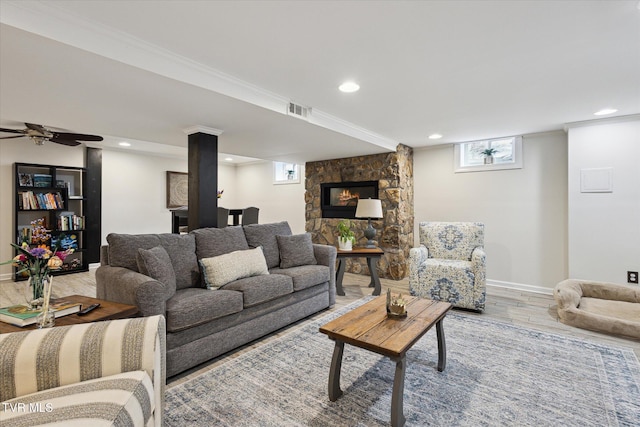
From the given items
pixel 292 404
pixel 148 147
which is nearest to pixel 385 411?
pixel 292 404

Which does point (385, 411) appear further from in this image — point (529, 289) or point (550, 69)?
point (529, 289)

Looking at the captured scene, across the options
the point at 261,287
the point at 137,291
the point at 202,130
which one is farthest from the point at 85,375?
the point at 202,130

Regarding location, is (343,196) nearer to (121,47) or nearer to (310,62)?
(310,62)

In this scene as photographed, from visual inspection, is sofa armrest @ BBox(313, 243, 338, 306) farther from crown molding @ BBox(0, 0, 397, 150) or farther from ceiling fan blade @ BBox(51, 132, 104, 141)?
ceiling fan blade @ BBox(51, 132, 104, 141)

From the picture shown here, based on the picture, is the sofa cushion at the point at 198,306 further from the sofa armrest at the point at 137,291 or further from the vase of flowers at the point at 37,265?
the vase of flowers at the point at 37,265

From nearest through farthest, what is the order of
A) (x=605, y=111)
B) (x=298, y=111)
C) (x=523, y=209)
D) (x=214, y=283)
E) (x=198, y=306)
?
1. (x=198, y=306)
2. (x=214, y=283)
3. (x=298, y=111)
4. (x=605, y=111)
5. (x=523, y=209)

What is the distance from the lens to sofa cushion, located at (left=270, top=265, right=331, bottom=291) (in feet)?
9.96

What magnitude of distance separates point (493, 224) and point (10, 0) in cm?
533

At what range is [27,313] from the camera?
1.65 metres

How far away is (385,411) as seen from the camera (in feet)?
5.81

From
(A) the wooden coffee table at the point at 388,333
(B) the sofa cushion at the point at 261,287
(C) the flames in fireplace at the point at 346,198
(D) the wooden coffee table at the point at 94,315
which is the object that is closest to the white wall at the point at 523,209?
(C) the flames in fireplace at the point at 346,198

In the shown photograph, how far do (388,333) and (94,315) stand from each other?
5.64ft

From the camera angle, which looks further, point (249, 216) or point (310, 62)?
point (249, 216)

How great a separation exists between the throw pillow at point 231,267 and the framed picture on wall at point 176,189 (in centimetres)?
482
